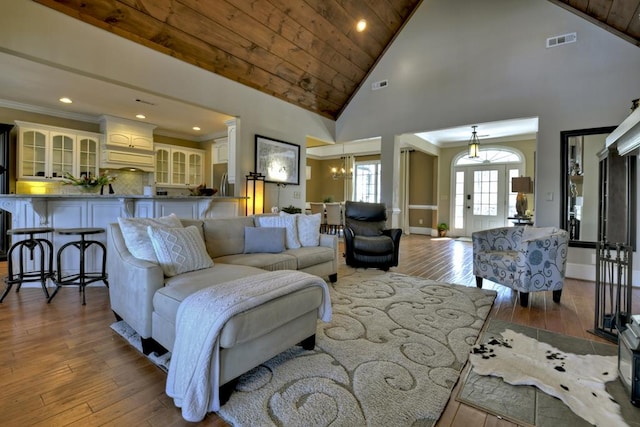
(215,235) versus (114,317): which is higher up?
(215,235)

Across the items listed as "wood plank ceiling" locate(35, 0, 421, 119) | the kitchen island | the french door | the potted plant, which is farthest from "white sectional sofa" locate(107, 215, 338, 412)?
the french door

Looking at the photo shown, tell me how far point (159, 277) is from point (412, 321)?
1986 mm

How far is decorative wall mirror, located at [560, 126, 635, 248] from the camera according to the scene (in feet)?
13.3

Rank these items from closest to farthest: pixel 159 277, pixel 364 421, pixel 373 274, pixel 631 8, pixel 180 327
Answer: pixel 364 421 → pixel 180 327 → pixel 159 277 → pixel 631 8 → pixel 373 274

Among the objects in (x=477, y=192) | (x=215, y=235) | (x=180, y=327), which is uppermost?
(x=477, y=192)

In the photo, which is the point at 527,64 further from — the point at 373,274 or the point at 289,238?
the point at 289,238

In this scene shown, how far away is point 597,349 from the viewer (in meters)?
2.13

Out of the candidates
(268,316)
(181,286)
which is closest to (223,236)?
(181,286)

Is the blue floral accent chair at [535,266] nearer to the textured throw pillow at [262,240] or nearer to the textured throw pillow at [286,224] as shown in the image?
the textured throw pillow at [286,224]

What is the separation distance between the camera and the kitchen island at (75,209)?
3.33 meters

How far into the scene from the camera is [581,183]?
163 inches

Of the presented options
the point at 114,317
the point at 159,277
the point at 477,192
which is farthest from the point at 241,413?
the point at 477,192

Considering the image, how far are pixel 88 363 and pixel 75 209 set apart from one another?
2.39 meters

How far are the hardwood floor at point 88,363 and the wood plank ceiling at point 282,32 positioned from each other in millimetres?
2975
